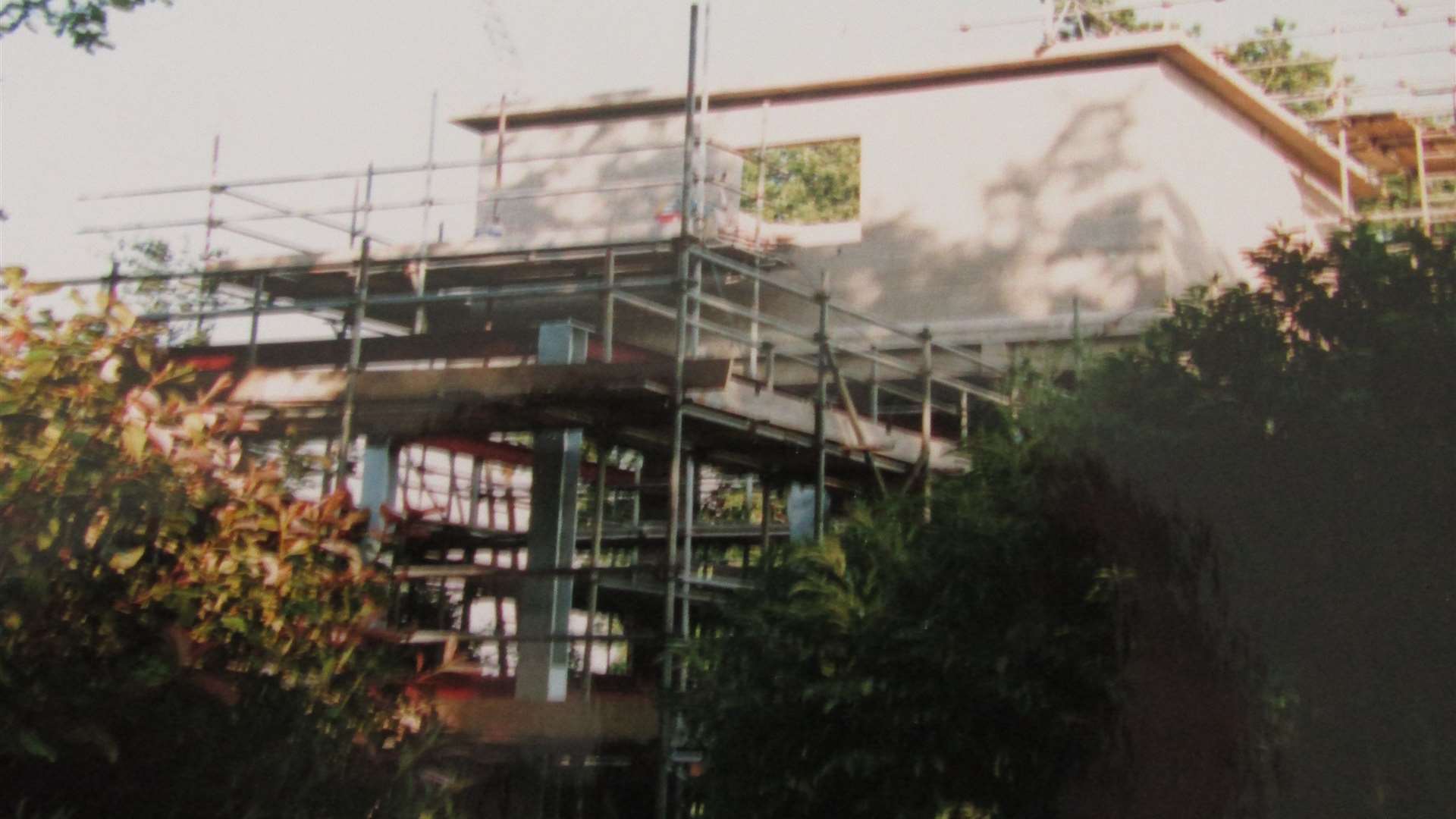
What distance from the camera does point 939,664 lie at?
8.49 meters

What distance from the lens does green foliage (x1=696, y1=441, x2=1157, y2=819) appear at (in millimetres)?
8266

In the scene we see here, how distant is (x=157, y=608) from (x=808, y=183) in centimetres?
1029

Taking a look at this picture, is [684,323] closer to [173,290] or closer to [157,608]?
[157,608]

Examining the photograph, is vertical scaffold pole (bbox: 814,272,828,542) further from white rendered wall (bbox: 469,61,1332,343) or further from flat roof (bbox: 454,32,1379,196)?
flat roof (bbox: 454,32,1379,196)

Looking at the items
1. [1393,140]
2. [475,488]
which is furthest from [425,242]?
[1393,140]

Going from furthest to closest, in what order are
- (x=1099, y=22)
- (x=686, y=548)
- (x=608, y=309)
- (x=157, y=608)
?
(x=1099, y=22)
(x=686, y=548)
(x=608, y=309)
(x=157, y=608)

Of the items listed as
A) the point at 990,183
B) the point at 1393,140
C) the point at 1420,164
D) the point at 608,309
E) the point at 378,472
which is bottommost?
the point at 378,472

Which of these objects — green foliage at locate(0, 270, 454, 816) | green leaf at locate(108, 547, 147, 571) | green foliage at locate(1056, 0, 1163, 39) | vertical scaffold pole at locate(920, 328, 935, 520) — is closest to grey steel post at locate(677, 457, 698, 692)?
vertical scaffold pole at locate(920, 328, 935, 520)

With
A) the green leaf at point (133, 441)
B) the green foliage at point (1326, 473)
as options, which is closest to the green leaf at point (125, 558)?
the green leaf at point (133, 441)

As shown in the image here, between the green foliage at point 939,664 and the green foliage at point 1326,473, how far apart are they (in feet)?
1.28

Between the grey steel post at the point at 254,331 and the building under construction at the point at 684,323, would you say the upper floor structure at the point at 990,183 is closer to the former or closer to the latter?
the building under construction at the point at 684,323

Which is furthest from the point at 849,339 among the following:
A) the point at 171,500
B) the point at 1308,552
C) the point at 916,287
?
the point at 171,500

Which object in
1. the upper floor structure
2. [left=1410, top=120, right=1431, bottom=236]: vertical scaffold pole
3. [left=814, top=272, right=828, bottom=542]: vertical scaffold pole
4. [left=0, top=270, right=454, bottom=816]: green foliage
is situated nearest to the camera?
[left=0, top=270, right=454, bottom=816]: green foliage

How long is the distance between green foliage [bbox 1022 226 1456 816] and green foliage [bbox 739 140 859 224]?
7.64m
